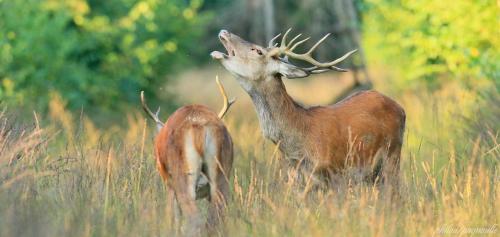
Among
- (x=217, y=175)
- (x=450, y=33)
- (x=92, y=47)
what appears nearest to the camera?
(x=217, y=175)

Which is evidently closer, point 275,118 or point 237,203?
point 237,203

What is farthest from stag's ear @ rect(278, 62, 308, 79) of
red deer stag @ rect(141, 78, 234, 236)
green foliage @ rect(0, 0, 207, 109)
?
green foliage @ rect(0, 0, 207, 109)

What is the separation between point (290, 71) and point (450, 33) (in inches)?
237

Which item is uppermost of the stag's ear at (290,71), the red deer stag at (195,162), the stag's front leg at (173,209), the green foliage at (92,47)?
the green foliage at (92,47)

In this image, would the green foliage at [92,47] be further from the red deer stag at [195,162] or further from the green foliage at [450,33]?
the red deer stag at [195,162]

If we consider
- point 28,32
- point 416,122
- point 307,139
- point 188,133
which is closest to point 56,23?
point 28,32

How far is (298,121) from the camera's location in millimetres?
9266

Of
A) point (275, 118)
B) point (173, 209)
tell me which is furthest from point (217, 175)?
point (275, 118)

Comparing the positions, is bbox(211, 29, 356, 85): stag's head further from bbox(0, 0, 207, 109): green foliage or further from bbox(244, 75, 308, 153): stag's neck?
bbox(0, 0, 207, 109): green foliage

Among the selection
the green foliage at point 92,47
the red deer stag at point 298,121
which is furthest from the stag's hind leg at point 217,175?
the green foliage at point 92,47

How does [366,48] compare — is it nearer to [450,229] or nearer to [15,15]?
[15,15]

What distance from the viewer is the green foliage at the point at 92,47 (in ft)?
54.5

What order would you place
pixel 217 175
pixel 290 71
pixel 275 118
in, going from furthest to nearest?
pixel 275 118 → pixel 290 71 → pixel 217 175

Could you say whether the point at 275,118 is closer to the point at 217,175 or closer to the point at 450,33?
the point at 217,175
